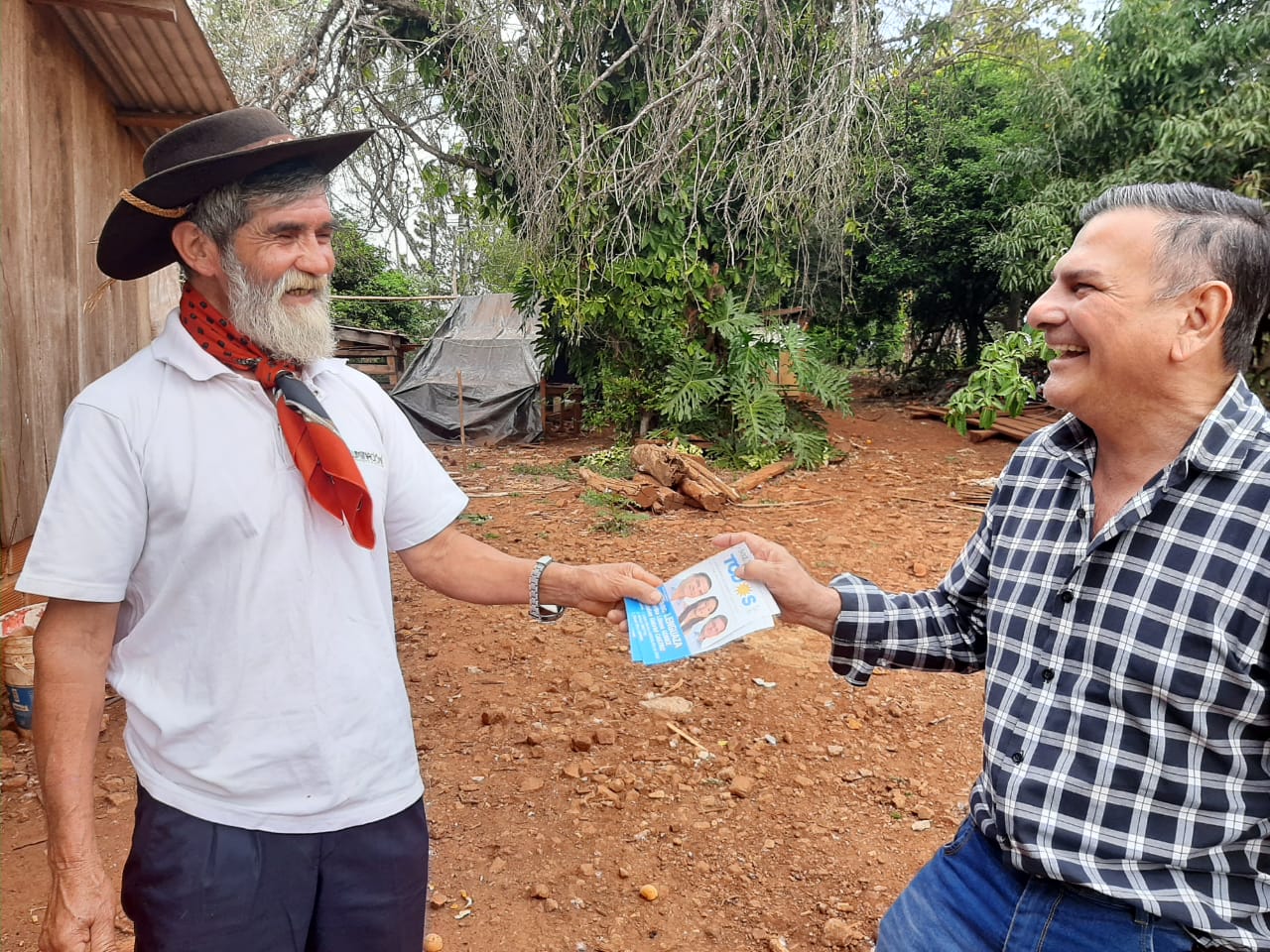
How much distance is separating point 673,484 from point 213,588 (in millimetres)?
7769

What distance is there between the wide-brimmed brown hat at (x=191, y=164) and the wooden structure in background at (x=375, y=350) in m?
16.5

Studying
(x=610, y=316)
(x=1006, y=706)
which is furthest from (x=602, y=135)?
(x=1006, y=706)

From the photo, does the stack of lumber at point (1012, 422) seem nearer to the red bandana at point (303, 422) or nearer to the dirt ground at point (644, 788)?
the dirt ground at point (644, 788)

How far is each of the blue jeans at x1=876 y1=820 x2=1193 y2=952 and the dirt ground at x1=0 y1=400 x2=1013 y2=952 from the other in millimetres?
1264

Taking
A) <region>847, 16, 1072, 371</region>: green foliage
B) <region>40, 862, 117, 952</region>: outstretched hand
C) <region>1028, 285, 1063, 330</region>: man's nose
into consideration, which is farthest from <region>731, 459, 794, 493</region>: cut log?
<region>40, 862, 117, 952</region>: outstretched hand

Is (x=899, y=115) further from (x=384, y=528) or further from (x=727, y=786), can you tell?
A: (x=384, y=528)

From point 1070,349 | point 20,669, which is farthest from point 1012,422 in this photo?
point 20,669

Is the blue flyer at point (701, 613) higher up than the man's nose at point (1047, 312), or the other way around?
the man's nose at point (1047, 312)

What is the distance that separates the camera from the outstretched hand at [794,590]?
2.08 metres

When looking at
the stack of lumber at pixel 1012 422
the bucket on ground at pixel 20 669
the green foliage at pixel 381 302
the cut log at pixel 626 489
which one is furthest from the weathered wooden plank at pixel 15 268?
the green foliage at pixel 381 302

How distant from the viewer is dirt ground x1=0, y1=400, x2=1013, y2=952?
9.89 ft

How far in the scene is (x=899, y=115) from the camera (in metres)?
14.1

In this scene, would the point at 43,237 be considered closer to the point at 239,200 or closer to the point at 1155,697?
the point at 239,200

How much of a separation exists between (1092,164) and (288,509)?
15.0m
